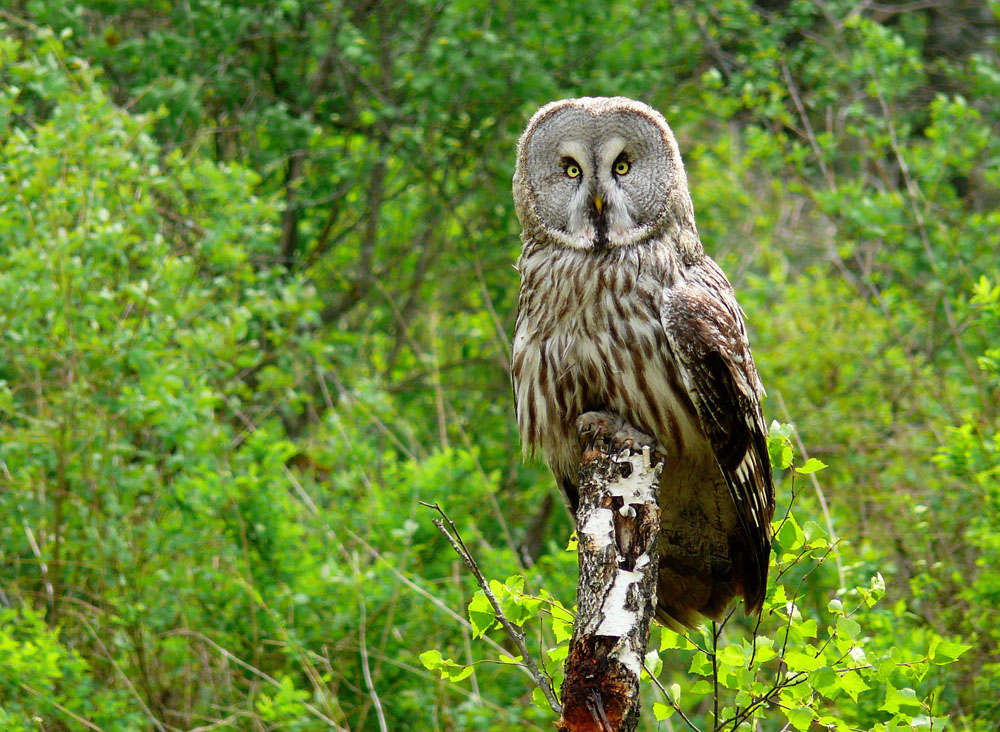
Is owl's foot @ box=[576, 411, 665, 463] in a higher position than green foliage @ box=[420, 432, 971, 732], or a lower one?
higher

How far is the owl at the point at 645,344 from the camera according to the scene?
2916 mm

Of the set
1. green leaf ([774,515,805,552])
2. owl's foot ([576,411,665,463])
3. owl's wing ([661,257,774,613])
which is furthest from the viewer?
owl's wing ([661,257,774,613])

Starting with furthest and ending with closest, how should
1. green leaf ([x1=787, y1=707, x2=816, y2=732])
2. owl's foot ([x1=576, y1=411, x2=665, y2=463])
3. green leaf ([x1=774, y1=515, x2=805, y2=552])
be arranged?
owl's foot ([x1=576, y1=411, x2=665, y2=463]) < green leaf ([x1=774, y1=515, x2=805, y2=552]) < green leaf ([x1=787, y1=707, x2=816, y2=732])

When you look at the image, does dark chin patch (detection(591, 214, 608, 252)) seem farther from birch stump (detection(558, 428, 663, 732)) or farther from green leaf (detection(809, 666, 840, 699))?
green leaf (detection(809, 666, 840, 699))

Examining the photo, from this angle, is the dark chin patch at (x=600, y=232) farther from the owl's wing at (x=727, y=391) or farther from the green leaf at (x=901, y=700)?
the green leaf at (x=901, y=700)

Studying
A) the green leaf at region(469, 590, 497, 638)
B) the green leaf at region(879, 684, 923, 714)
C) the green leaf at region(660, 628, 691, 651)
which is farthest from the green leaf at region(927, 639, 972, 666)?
the green leaf at region(469, 590, 497, 638)

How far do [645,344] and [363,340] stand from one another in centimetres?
395

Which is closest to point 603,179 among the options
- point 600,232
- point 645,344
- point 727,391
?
point 600,232

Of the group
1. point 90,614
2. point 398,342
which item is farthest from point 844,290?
point 90,614

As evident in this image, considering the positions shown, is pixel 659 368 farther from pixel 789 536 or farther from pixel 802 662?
pixel 802 662

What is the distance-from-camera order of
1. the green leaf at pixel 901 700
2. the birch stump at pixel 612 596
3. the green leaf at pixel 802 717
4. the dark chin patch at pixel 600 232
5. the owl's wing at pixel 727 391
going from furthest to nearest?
the dark chin patch at pixel 600 232
the owl's wing at pixel 727 391
the green leaf at pixel 901 700
the green leaf at pixel 802 717
the birch stump at pixel 612 596

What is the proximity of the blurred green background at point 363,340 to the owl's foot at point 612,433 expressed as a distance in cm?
57

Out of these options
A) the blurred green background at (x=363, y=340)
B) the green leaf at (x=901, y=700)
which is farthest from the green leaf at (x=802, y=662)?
the blurred green background at (x=363, y=340)

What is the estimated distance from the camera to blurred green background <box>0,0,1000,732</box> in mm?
4109
